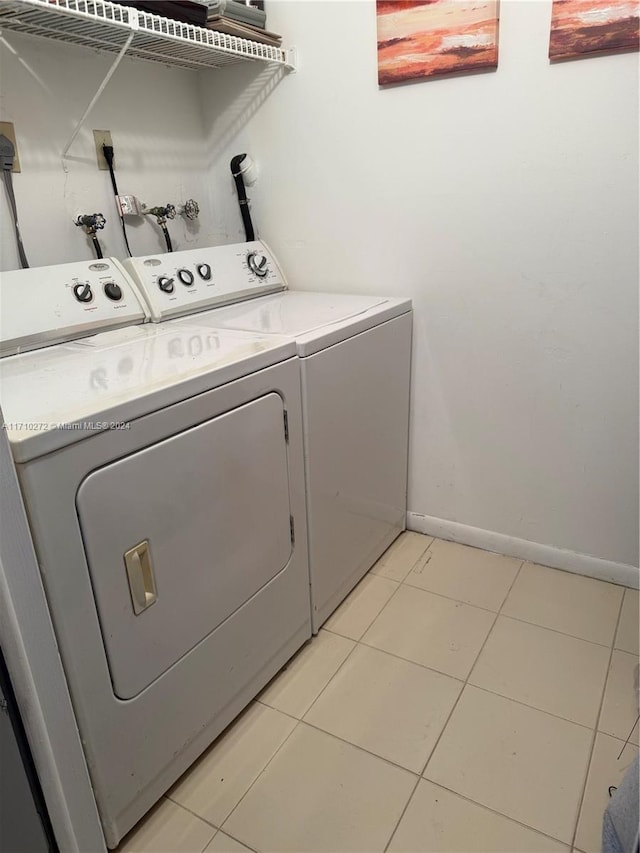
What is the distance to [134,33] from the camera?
5.03 ft

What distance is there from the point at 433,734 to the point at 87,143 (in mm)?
1941

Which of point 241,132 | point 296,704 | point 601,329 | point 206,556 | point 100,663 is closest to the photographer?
point 100,663

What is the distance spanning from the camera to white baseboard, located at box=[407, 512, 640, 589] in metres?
1.89

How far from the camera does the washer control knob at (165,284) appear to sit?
1744mm

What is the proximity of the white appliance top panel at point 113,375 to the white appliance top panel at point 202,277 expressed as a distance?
0.16 m

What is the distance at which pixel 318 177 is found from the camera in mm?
2004

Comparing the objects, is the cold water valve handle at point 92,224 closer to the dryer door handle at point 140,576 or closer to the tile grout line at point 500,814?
the dryer door handle at point 140,576

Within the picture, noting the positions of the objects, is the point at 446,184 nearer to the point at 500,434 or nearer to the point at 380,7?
the point at 380,7

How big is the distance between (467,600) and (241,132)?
71.6 inches

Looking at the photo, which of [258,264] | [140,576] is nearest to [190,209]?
[258,264]

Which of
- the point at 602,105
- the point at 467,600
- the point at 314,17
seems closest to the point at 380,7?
the point at 314,17

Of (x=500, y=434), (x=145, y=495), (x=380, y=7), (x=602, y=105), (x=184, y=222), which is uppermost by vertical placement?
(x=380, y=7)

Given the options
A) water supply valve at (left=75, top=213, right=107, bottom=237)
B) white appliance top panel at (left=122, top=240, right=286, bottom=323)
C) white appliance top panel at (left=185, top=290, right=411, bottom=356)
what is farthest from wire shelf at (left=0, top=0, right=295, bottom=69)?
white appliance top panel at (left=185, top=290, right=411, bottom=356)

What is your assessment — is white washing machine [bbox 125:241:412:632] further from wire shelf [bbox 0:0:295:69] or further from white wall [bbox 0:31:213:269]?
wire shelf [bbox 0:0:295:69]
